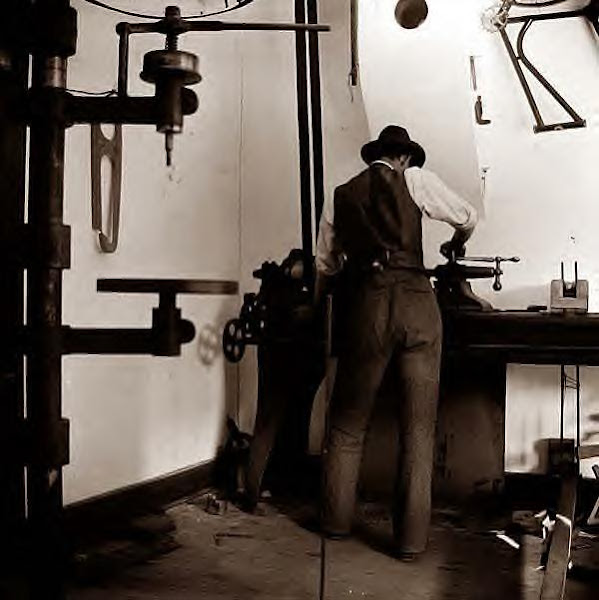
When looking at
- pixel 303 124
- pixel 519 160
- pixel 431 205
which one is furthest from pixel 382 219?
pixel 303 124

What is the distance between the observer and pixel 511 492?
13.7 feet

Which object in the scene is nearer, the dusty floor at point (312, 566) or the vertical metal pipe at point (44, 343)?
the vertical metal pipe at point (44, 343)

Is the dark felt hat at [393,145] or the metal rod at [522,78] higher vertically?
the metal rod at [522,78]

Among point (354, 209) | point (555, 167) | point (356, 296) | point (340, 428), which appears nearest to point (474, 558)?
point (340, 428)

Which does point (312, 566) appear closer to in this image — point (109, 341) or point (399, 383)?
point (399, 383)

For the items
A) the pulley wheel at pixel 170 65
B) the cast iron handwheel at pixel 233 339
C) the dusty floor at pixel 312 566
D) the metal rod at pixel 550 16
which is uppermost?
the metal rod at pixel 550 16

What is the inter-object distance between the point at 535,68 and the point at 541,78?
0.18 ft

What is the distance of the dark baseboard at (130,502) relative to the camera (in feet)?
10.9

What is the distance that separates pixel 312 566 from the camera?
325 centimetres

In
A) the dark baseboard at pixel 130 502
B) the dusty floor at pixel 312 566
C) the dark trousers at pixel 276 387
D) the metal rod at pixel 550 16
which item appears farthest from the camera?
the metal rod at pixel 550 16

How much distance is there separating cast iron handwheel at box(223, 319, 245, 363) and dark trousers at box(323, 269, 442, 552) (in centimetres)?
78

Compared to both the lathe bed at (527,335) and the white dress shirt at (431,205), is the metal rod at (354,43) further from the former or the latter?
the lathe bed at (527,335)

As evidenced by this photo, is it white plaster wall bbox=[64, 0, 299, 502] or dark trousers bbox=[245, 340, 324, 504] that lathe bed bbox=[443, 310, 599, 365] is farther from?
white plaster wall bbox=[64, 0, 299, 502]

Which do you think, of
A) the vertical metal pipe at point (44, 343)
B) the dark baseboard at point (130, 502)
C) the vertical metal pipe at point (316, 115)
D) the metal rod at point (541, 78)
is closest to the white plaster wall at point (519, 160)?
the metal rod at point (541, 78)
